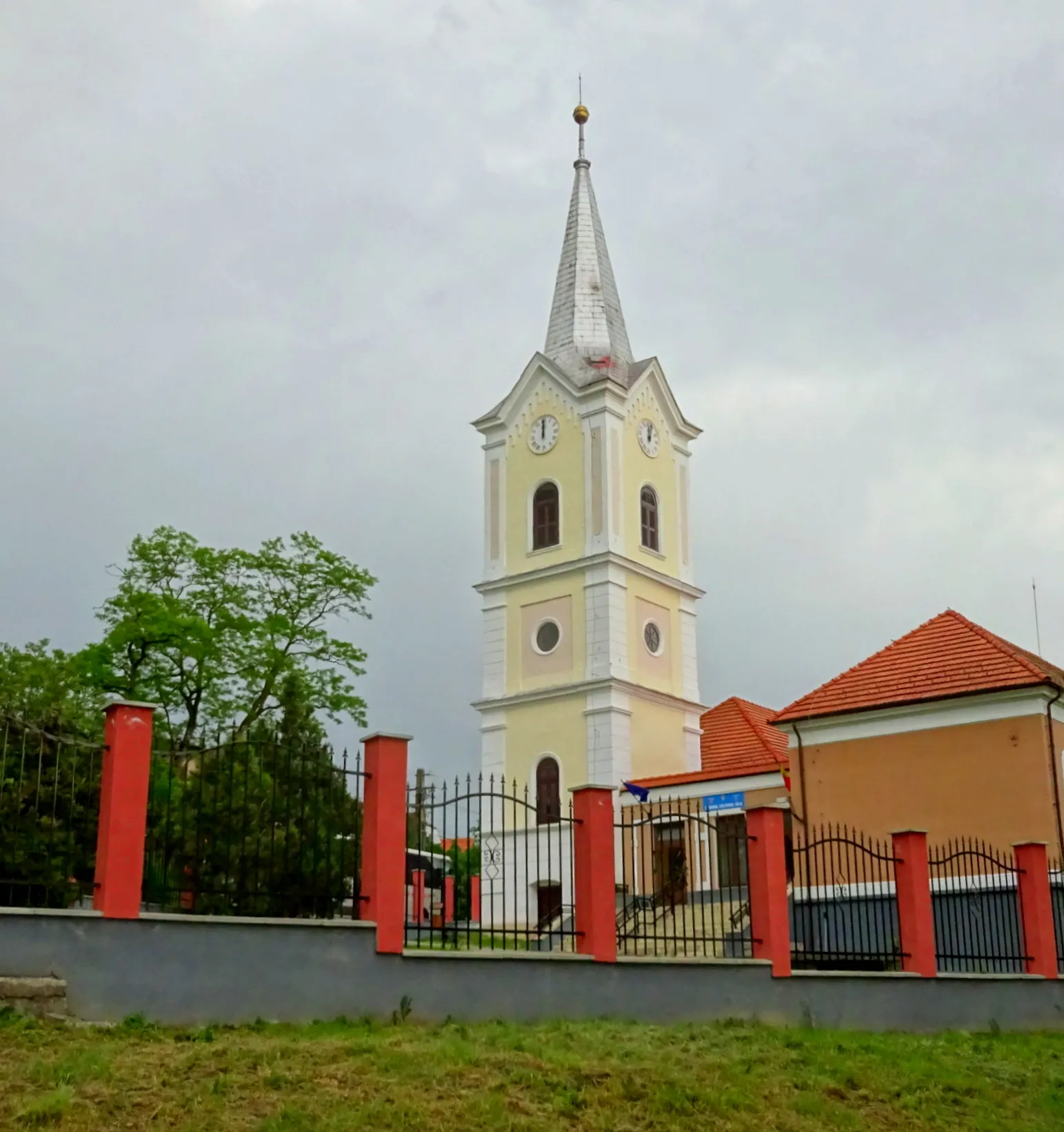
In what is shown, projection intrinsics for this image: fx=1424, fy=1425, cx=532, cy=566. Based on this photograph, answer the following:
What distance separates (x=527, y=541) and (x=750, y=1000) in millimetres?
23758

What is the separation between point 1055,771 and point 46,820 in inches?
642

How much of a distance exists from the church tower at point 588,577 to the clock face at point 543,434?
0.04 m

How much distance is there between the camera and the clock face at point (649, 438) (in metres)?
39.3

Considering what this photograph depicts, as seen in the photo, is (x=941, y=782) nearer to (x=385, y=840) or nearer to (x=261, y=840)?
(x=385, y=840)

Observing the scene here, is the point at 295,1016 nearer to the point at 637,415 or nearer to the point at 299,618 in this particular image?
the point at 299,618

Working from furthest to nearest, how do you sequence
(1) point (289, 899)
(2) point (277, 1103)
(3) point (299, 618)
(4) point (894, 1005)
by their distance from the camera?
1. (3) point (299, 618)
2. (4) point (894, 1005)
3. (1) point (289, 899)
4. (2) point (277, 1103)

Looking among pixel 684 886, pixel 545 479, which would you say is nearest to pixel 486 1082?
pixel 684 886

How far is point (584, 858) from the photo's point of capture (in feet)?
47.3

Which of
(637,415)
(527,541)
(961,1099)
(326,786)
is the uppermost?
(637,415)

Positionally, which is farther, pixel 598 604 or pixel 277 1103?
pixel 598 604

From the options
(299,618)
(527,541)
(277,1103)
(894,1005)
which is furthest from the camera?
(527,541)

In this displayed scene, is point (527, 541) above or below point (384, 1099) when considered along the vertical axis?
above

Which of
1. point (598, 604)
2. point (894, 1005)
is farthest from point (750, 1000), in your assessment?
point (598, 604)

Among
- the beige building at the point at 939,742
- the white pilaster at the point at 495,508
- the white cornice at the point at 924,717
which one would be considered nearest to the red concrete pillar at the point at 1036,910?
the beige building at the point at 939,742
